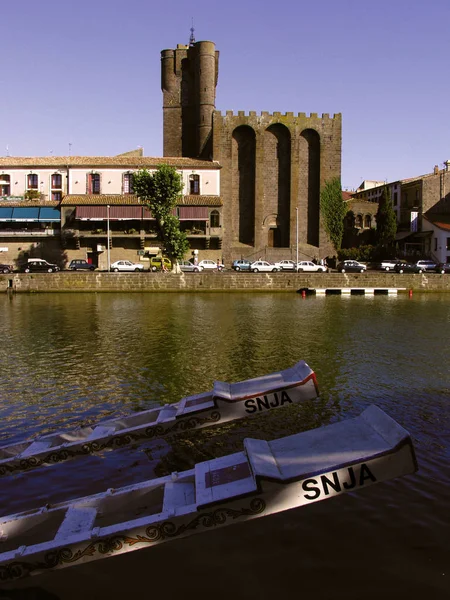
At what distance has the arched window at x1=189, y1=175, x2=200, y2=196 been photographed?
66.9 metres

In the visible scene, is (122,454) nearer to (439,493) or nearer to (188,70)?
Result: (439,493)

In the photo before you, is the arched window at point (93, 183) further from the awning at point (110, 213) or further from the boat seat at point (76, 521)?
the boat seat at point (76, 521)

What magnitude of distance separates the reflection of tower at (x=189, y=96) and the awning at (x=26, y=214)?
20.6 metres

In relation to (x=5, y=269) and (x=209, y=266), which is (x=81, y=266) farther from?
(x=209, y=266)

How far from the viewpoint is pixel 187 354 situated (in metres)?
22.0

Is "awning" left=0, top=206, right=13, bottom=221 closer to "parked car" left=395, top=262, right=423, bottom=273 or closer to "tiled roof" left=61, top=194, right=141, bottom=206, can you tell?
"tiled roof" left=61, top=194, right=141, bottom=206

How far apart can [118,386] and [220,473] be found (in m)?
10.1

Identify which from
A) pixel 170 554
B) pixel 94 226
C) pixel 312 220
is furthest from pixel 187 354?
pixel 312 220

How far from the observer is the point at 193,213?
64500 millimetres

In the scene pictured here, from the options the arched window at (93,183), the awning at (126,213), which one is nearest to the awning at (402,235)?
the awning at (126,213)

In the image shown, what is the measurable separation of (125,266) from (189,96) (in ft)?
96.2

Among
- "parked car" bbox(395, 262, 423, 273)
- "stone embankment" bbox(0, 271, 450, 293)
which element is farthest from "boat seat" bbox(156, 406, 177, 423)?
"parked car" bbox(395, 262, 423, 273)

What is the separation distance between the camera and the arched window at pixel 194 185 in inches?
2635

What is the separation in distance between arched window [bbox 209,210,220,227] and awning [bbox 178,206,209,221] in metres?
0.76
